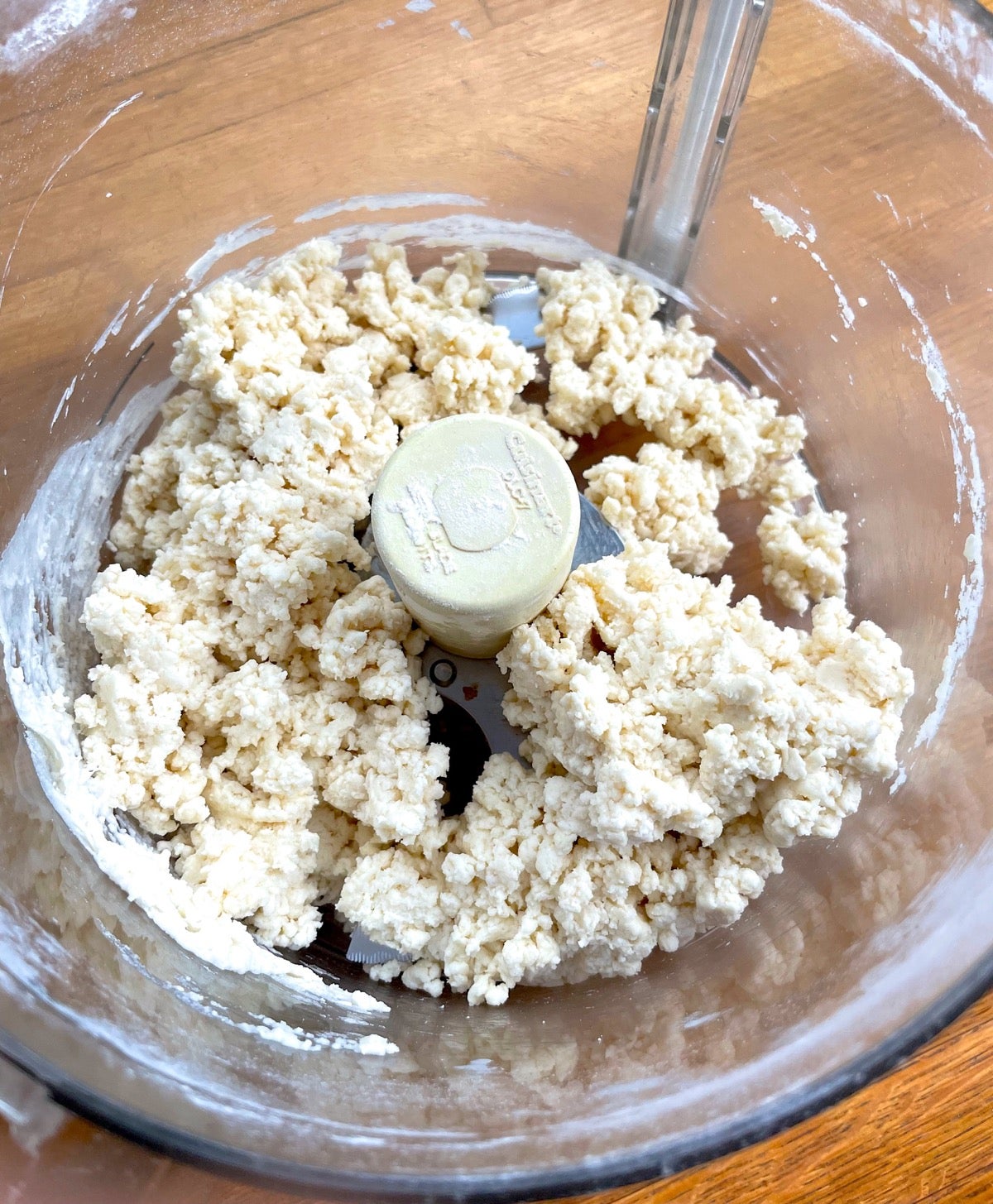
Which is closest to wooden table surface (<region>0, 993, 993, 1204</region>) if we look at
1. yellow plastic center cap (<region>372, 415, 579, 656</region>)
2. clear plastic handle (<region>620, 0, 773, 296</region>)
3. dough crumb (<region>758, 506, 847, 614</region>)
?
dough crumb (<region>758, 506, 847, 614</region>)

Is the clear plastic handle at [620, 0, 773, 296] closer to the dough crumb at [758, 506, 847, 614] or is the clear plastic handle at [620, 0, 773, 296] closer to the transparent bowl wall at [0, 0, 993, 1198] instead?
the transparent bowl wall at [0, 0, 993, 1198]

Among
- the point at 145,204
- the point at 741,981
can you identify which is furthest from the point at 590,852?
the point at 145,204

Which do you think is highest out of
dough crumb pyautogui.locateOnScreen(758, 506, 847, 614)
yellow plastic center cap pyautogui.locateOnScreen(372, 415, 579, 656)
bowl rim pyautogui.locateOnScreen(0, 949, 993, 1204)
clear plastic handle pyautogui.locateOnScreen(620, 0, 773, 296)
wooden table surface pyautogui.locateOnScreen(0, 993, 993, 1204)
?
clear plastic handle pyautogui.locateOnScreen(620, 0, 773, 296)

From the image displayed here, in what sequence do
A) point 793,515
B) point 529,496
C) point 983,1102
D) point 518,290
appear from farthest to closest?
point 518,290, point 793,515, point 983,1102, point 529,496

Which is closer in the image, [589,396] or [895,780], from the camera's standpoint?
[895,780]

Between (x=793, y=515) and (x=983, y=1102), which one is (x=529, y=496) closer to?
(x=793, y=515)

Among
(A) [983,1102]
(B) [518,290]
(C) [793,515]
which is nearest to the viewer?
(A) [983,1102]

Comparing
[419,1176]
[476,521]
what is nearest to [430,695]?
[476,521]

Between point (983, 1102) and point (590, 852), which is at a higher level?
point (590, 852)
